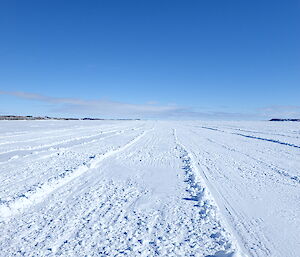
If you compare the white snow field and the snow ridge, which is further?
the white snow field

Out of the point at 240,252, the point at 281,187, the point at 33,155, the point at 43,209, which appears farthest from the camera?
the point at 33,155

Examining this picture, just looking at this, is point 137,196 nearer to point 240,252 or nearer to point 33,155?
point 240,252

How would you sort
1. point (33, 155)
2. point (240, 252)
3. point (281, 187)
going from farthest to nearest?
point (33, 155)
point (281, 187)
point (240, 252)

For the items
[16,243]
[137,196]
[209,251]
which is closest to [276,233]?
[209,251]

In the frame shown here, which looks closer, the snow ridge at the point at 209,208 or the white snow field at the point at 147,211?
the snow ridge at the point at 209,208

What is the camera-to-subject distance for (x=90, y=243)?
2.95 metres

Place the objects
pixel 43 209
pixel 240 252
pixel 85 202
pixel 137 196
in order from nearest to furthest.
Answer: pixel 240 252 < pixel 43 209 < pixel 85 202 < pixel 137 196

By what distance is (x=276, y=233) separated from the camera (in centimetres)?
334

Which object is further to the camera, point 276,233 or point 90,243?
point 276,233

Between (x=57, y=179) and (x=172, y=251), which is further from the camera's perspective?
(x=57, y=179)

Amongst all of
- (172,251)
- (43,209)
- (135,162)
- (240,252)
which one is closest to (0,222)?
(43,209)

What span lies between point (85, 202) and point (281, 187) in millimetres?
4090

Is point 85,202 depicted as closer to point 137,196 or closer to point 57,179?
point 137,196

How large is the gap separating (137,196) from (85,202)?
3.15 ft
